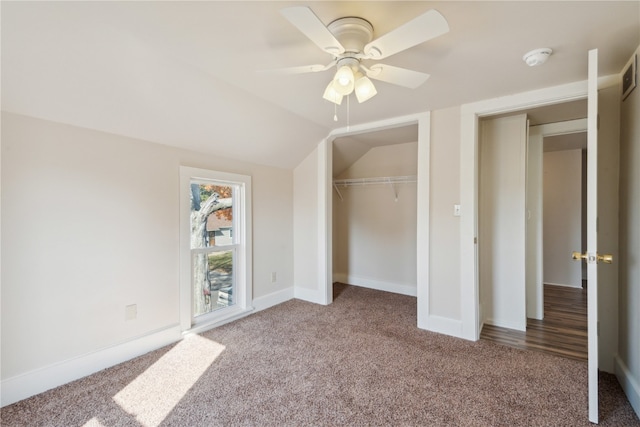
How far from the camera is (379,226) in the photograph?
4516 mm

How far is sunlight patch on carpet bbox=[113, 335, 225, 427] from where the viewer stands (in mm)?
1732

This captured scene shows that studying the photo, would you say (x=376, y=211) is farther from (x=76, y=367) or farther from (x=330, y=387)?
(x=76, y=367)

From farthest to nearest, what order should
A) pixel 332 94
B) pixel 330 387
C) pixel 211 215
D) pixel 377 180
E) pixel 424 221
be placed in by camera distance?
pixel 377 180
pixel 211 215
pixel 424 221
pixel 330 387
pixel 332 94

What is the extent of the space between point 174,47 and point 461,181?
2579 mm

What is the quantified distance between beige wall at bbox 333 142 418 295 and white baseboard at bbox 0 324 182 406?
293cm

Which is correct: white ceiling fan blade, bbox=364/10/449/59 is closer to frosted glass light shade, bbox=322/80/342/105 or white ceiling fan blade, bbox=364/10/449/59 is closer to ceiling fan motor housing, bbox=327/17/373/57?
ceiling fan motor housing, bbox=327/17/373/57

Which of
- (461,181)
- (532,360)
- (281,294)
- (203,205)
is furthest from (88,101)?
(532,360)

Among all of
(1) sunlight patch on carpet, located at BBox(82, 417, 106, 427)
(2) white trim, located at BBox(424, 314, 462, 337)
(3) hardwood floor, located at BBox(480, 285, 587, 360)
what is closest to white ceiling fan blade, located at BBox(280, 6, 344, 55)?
(1) sunlight patch on carpet, located at BBox(82, 417, 106, 427)

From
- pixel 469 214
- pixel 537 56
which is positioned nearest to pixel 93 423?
pixel 469 214

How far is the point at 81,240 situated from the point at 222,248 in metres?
1.31

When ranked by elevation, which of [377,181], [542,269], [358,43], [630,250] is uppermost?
[358,43]

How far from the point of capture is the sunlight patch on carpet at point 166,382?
1.73 m

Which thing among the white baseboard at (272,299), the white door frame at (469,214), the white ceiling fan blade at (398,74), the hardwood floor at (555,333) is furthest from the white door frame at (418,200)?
the white ceiling fan blade at (398,74)

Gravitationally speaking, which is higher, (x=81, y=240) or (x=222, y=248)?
(x=81, y=240)
